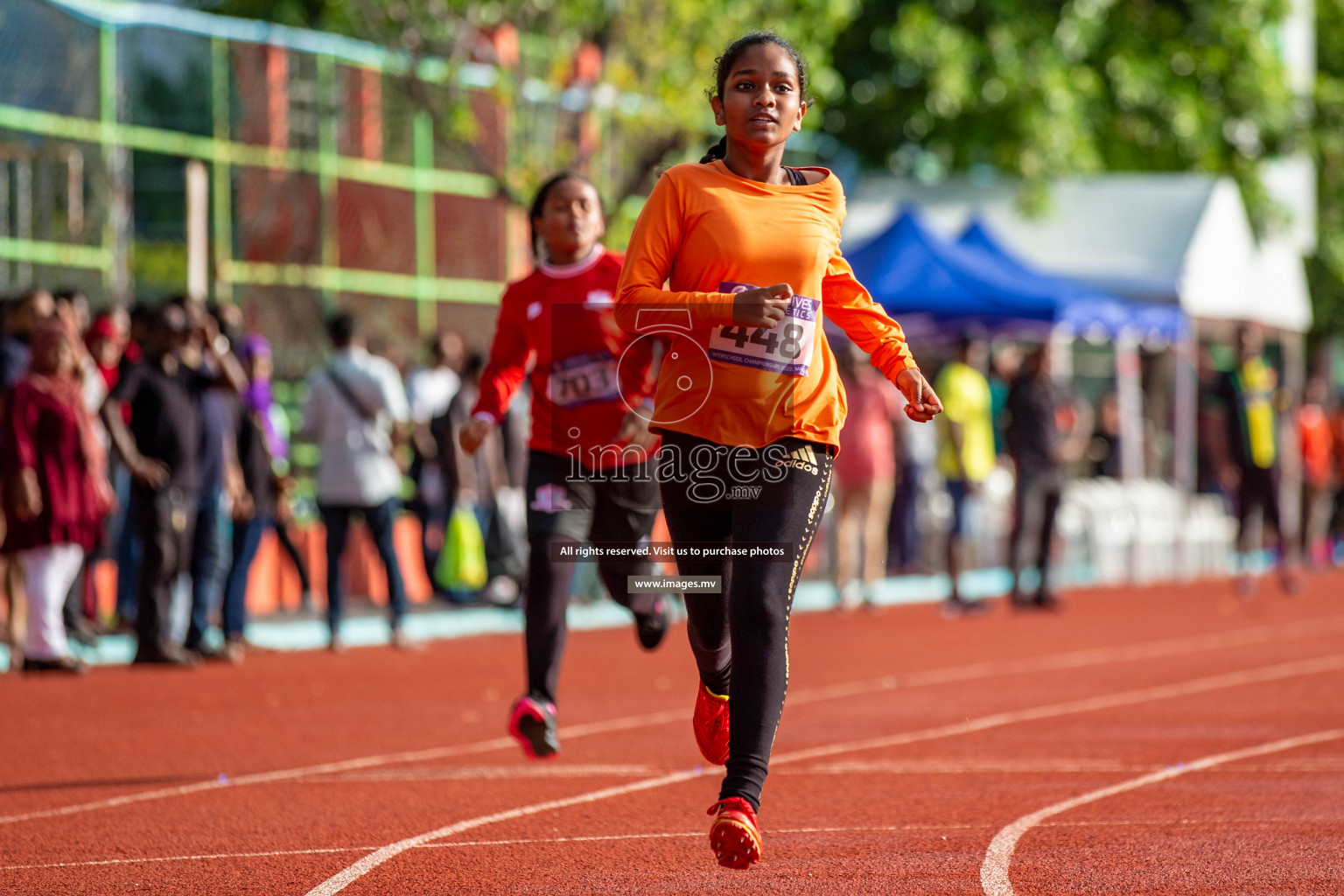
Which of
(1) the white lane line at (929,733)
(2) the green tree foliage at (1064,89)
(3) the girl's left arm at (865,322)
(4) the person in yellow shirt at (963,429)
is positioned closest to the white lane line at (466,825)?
(1) the white lane line at (929,733)

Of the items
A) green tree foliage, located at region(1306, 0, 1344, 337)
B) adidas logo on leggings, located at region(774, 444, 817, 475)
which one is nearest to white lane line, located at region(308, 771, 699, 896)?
adidas logo on leggings, located at region(774, 444, 817, 475)

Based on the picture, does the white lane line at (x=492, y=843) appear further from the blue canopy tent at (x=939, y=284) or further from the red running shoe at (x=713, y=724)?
the blue canopy tent at (x=939, y=284)

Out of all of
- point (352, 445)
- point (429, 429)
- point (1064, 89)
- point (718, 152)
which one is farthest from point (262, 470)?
point (1064, 89)

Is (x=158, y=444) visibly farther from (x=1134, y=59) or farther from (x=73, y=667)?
(x=1134, y=59)

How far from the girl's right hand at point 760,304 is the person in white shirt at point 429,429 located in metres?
11.2

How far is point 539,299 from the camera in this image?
7789mm

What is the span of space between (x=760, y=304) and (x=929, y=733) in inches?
169

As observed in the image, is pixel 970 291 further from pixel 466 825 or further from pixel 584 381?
pixel 466 825

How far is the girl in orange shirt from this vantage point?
5527mm

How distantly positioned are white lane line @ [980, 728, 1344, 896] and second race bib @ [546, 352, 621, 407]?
2.06 m

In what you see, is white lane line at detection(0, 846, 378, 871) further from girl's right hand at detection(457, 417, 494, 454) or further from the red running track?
girl's right hand at detection(457, 417, 494, 454)

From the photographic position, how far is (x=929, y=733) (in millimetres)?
9219

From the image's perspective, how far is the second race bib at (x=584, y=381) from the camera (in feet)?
25.1

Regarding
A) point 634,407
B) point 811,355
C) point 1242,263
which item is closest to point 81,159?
point 634,407
